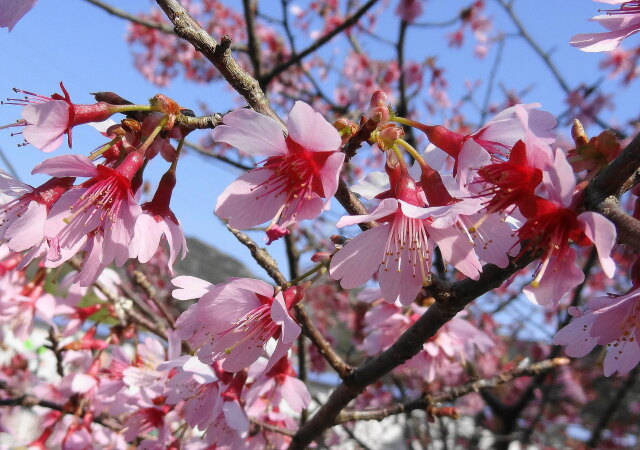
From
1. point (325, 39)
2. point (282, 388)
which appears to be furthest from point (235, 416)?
point (325, 39)

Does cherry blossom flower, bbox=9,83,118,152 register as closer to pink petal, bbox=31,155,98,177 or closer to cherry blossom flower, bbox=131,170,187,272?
pink petal, bbox=31,155,98,177

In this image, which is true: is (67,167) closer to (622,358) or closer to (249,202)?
(249,202)

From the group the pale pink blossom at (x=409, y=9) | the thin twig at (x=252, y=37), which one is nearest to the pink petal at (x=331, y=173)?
the thin twig at (x=252, y=37)

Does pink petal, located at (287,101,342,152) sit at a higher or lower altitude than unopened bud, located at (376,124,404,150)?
higher

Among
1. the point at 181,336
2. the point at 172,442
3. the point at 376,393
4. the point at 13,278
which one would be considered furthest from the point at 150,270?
the point at 181,336

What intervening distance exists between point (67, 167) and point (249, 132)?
0.33 m

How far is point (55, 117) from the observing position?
929 millimetres

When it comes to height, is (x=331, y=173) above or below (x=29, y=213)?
below

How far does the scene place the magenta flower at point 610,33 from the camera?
1.01 meters

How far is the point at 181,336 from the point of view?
1.35m

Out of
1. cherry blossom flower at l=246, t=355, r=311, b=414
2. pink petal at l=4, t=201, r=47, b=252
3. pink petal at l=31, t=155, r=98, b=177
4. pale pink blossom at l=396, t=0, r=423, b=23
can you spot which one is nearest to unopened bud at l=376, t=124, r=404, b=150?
pink petal at l=31, t=155, r=98, b=177

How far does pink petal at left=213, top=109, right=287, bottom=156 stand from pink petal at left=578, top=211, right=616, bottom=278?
0.51m

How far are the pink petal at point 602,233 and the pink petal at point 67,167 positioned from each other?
832 millimetres

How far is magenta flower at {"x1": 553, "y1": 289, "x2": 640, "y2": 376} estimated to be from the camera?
0.96 meters
